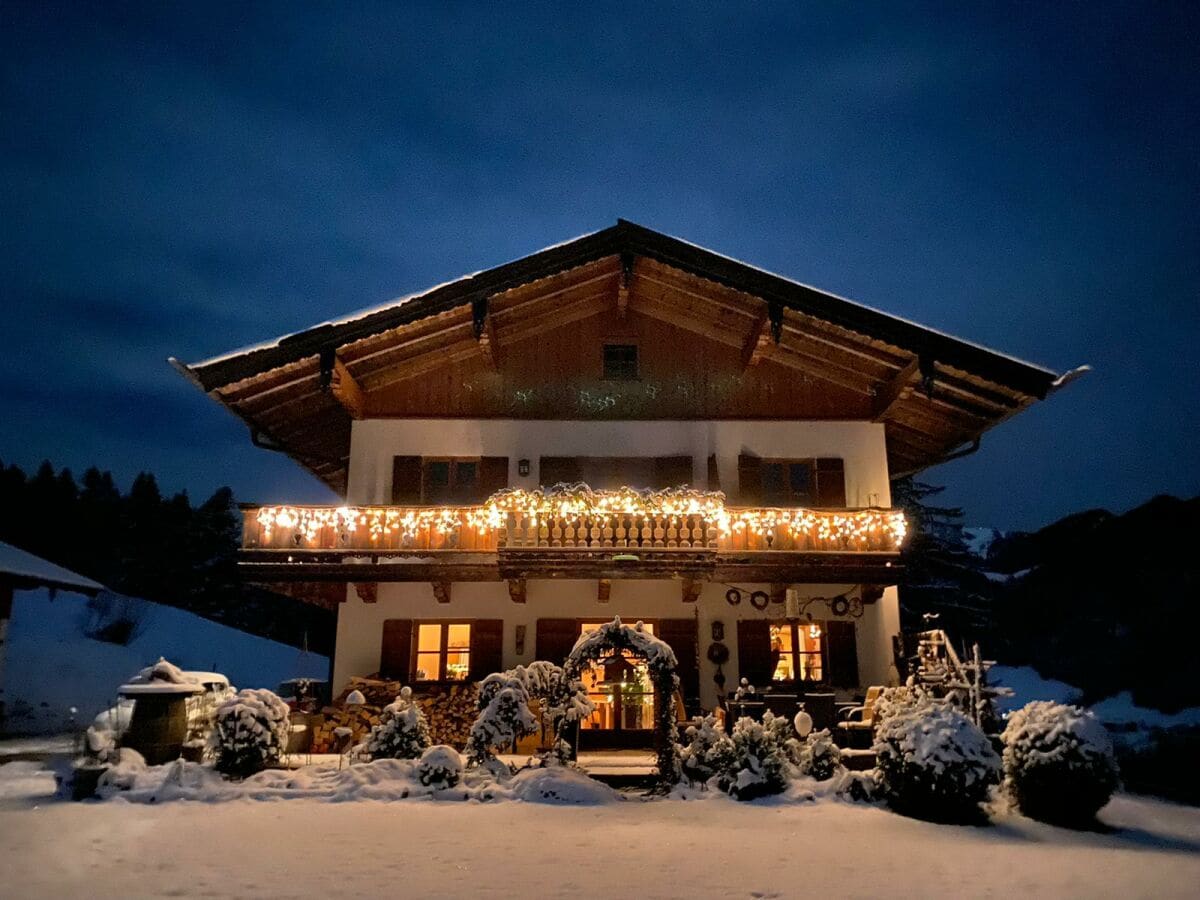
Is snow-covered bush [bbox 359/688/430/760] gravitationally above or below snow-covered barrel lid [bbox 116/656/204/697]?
below

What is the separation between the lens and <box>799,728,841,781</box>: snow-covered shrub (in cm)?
1115

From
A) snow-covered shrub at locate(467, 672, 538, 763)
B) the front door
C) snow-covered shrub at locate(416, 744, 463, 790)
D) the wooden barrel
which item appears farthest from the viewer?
the front door

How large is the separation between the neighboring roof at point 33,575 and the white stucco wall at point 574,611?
9157 mm

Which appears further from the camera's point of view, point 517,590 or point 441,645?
point 441,645

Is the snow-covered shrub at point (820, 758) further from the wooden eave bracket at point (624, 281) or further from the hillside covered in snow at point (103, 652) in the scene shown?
the hillside covered in snow at point (103, 652)

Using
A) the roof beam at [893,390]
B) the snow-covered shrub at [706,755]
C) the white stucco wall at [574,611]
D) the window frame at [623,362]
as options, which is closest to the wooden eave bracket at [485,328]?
the window frame at [623,362]

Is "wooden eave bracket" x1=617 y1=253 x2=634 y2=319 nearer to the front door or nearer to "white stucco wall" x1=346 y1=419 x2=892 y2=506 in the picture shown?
"white stucco wall" x1=346 y1=419 x2=892 y2=506

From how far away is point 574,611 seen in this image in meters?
16.2

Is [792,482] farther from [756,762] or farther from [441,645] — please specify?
[441,645]

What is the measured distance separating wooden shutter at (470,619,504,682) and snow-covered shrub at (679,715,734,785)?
5.19 metres

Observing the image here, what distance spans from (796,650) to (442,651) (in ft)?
22.5

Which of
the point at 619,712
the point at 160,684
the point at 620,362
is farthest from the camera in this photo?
the point at 620,362

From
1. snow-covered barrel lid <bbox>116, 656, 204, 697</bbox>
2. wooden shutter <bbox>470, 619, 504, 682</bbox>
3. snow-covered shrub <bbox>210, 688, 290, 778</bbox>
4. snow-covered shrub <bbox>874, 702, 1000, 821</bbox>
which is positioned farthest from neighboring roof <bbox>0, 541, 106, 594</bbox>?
snow-covered shrub <bbox>874, 702, 1000, 821</bbox>

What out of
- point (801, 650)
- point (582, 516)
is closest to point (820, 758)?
point (801, 650)
